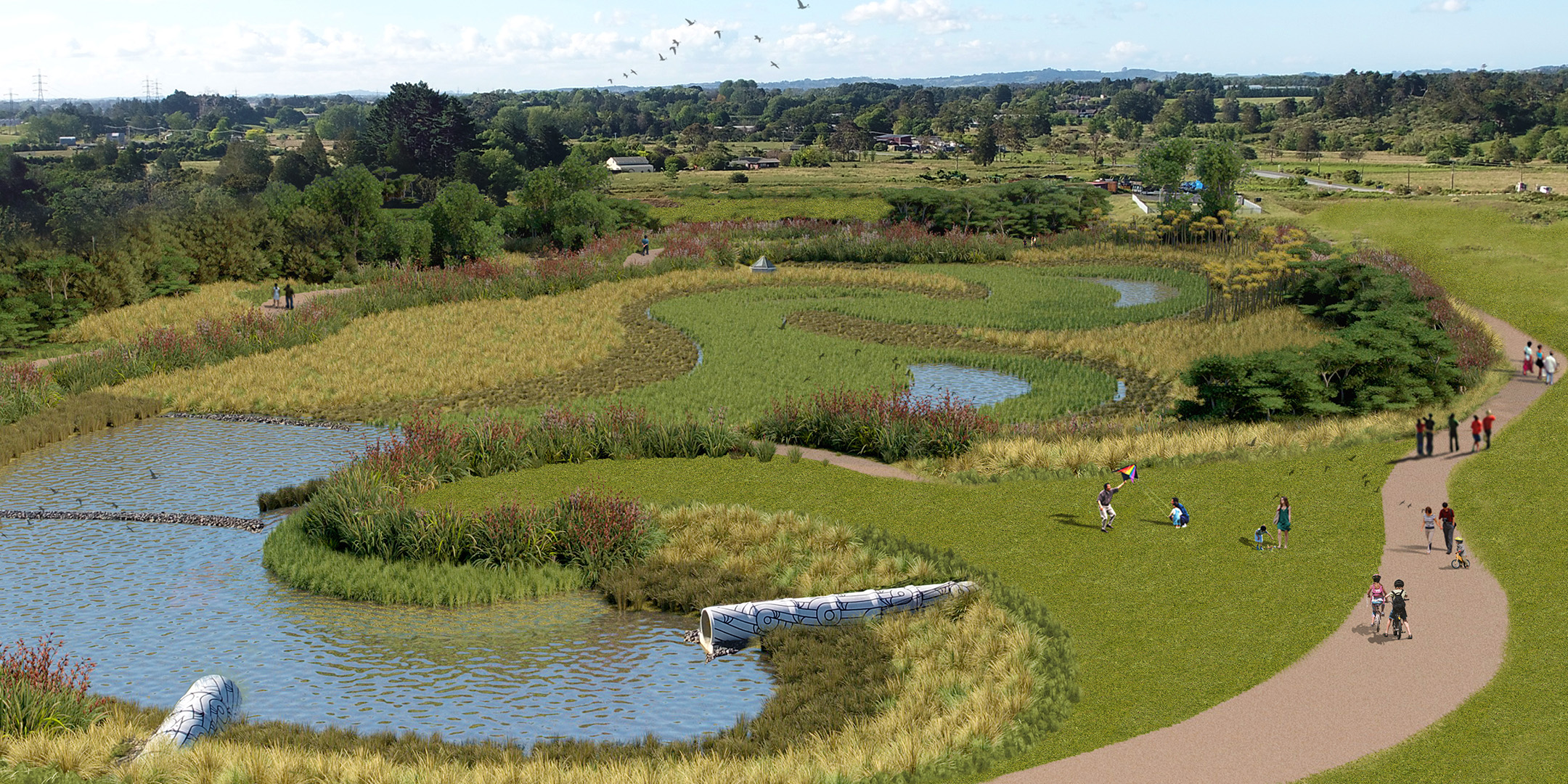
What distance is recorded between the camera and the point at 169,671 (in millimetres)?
18891

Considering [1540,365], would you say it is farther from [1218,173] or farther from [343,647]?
[1218,173]

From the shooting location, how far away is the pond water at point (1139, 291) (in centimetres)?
5566

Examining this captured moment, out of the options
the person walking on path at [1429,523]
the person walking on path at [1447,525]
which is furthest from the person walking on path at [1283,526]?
the person walking on path at [1447,525]

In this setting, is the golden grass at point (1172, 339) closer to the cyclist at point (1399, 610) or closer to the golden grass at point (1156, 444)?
the golden grass at point (1156, 444)

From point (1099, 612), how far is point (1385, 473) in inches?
442

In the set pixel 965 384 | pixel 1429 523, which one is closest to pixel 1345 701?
pixel 1429 523

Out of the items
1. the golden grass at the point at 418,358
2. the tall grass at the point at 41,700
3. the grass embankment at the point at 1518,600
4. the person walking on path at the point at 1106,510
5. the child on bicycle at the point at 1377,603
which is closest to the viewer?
the grass embankment at the point at 1518,600

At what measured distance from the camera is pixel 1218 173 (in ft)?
244

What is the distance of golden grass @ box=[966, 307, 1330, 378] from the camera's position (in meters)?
42.2

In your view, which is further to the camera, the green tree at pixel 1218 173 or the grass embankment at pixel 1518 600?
the green tree at pixel 1218 173

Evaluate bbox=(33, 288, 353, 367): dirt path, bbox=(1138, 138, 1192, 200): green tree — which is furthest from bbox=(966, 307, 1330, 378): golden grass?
bbox=(1138, 138, 1192, 200): green tree

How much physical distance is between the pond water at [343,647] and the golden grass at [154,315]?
2368cm

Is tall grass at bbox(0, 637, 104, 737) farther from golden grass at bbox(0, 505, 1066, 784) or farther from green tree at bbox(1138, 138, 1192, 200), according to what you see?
green tree at bbox(1138, 138, 1192, 200)

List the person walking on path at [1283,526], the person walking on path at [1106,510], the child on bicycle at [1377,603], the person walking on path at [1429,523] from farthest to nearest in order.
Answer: the person walking on path at [1106,510] < the person walking on path at [1283,526] < the person walking on path at [1429,523] < the child on bicycle at [1377,603]
